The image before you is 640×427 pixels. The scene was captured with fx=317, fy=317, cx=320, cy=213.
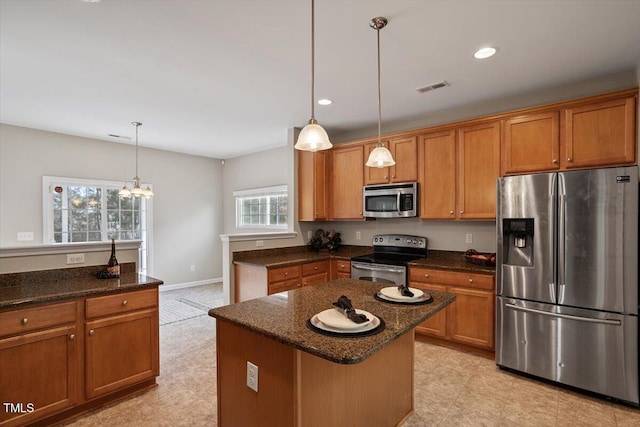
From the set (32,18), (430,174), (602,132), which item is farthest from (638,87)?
(32,18)

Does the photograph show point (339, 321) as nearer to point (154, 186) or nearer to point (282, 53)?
point (282, 53)

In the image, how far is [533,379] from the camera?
2.76m

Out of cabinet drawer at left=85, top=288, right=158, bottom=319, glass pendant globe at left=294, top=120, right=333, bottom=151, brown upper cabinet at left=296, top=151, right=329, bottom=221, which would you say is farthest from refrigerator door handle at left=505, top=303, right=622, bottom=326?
cabinet drawer at left=85, top=288, right=158, bottom=319

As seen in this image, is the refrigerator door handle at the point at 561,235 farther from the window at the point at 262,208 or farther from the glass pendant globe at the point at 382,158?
the window at the point at 262,208

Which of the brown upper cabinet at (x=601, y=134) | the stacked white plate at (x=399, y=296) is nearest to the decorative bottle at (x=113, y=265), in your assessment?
the stacked white plate at (x=399, y=296)

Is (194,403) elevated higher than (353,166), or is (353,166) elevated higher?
(353,166)

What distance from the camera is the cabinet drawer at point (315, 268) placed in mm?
3922

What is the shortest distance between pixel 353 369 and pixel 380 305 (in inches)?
14.6

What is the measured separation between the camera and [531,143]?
3.06m

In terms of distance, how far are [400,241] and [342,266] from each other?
0.85 meters

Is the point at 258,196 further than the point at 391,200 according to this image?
Yes

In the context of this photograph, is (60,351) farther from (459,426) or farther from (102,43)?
(459,426)

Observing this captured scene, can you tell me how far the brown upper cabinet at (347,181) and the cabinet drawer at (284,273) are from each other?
1.14 m

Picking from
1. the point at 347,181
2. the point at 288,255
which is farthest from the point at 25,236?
the point at 347,181
